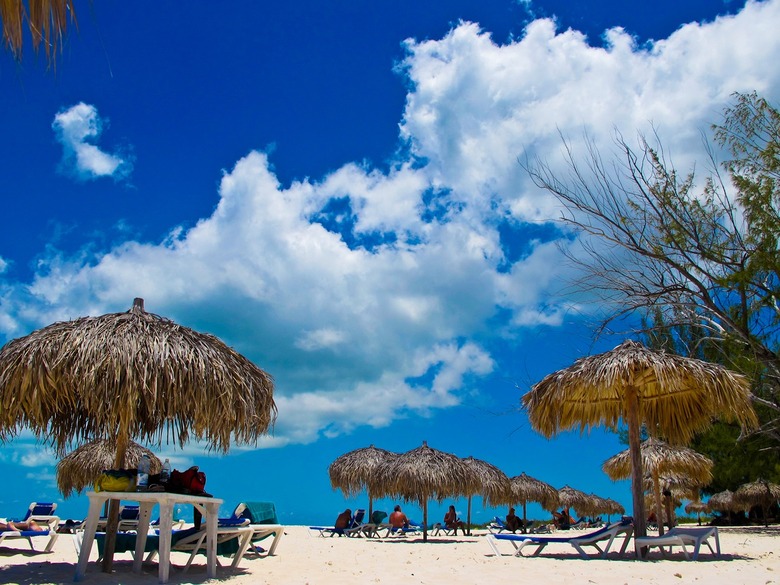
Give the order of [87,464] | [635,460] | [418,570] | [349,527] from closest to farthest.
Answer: [418,570], [635,460], [87,464], [349,527]

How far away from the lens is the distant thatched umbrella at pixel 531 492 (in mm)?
25092

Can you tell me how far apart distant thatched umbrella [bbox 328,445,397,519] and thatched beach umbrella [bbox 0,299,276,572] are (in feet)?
42.7

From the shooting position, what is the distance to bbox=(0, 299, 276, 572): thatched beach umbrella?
6027 mm

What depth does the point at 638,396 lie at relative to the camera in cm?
1065

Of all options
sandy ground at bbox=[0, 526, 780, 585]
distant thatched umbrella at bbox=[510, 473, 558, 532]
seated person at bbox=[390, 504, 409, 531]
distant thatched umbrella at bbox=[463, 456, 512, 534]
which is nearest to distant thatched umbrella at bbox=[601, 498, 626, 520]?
distant thatched umbrella at bbox=[510, 473, 558, 532]

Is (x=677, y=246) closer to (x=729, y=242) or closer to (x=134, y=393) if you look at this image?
(x=729, y=242)

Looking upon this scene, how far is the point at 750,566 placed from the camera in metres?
8.36

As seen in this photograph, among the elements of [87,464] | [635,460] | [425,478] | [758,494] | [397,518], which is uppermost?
[87,464]

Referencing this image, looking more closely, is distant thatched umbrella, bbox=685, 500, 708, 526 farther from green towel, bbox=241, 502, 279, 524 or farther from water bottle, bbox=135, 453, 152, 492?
water bottle, bbox=135, 453, 152, 492

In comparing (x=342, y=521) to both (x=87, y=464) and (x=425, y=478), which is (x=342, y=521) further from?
(x=87, y=464)

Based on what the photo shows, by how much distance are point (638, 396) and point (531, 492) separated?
52.2ft

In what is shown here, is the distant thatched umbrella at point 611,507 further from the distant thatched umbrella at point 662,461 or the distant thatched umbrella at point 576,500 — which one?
the distant thatched umbrella at point 662,461

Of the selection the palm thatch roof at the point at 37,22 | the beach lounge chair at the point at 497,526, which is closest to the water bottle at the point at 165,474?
the palm thatch roof at the point at 37,22

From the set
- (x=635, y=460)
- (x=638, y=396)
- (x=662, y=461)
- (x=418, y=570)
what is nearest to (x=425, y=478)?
(x=662, y=461)
